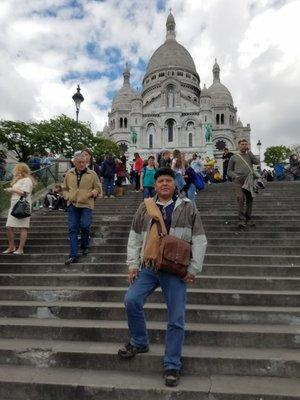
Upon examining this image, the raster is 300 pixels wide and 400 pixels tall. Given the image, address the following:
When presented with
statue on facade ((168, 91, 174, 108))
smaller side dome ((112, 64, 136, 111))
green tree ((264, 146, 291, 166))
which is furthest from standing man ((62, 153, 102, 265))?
green tree ((264, 146, 291, 166))

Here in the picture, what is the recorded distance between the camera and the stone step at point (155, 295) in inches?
191

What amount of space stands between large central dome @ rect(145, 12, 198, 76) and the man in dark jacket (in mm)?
76258

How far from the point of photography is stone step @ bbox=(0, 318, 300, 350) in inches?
160

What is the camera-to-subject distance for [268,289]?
17.2 feet

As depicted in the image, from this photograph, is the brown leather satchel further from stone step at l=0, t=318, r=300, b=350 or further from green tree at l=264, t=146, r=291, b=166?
green tree at l=264, t=146, r=291, b=166

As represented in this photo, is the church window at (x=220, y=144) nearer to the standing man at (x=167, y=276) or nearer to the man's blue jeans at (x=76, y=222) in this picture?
the man's blue jeans at (x=76, y=222)

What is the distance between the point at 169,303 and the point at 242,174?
15.8 ft

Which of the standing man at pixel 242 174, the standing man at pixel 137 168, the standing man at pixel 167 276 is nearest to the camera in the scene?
the standing man at pixel 167 276

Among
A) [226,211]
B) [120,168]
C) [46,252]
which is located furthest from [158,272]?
[120,168]

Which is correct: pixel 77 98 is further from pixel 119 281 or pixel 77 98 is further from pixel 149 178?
pixel 119 281

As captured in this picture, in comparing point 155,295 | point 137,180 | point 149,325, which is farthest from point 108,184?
point 149,325

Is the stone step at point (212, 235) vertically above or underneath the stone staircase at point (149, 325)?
above

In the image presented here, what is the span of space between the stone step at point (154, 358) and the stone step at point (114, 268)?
185 cm

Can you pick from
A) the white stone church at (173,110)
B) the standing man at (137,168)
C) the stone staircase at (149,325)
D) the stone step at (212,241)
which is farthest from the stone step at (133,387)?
the white stone church at (173,110)
